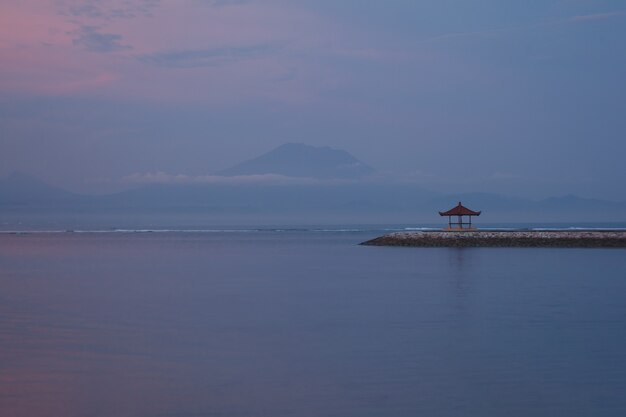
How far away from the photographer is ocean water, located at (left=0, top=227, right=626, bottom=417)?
10.5m

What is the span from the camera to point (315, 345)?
1470 cm

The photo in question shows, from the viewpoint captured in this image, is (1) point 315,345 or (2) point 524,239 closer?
(1) point 315,345

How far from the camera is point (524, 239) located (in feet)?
159

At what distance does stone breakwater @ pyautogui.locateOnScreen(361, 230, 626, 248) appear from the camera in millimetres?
47250

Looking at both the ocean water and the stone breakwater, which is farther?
the stone breakwater

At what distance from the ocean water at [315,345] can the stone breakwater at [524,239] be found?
59.6 feet

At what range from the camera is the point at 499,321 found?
17719mm

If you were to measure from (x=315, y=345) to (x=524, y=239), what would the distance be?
36010 mm

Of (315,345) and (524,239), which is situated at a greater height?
(524,239)

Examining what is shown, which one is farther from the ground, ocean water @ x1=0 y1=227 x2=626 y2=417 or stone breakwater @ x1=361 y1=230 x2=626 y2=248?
stone breakwater @ x1=361 y1=230 x2=626 y2=248

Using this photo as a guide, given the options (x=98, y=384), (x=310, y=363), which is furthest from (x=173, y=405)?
(x=310, y=363)

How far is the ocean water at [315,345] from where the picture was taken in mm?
10539

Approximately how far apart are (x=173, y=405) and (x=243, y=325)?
696cm

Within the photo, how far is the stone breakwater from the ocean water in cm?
1816
